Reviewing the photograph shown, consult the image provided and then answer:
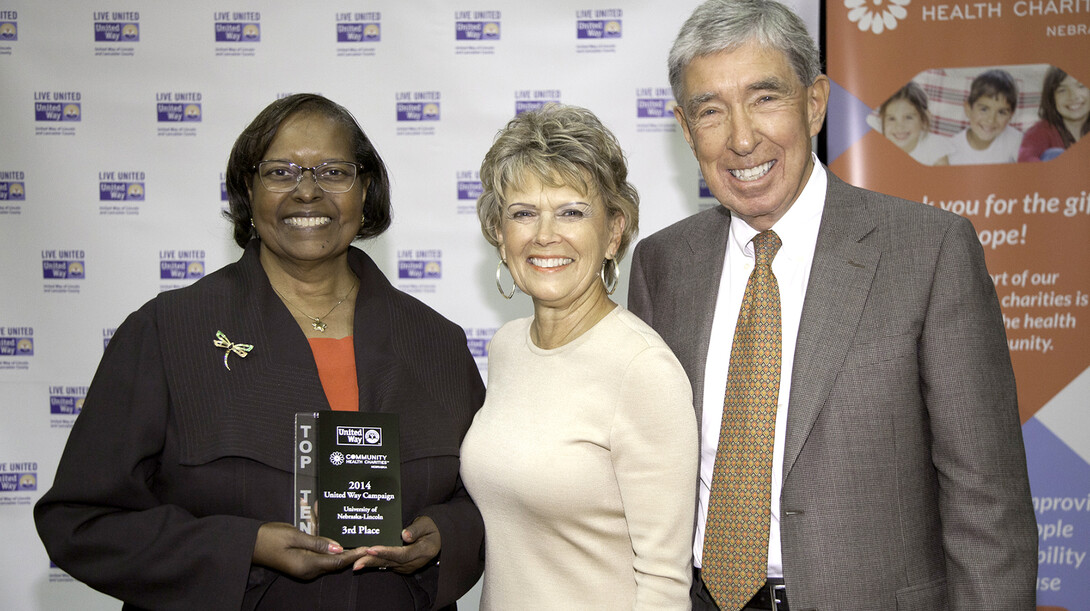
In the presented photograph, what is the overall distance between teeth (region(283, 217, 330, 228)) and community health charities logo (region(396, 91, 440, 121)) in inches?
74.5

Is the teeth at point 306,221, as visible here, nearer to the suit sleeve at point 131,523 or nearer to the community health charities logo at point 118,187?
the suit sleeve at point 131,523

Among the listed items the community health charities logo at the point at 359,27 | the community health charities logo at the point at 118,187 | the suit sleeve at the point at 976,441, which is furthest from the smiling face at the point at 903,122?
the community health charities logo at the point at 118,187

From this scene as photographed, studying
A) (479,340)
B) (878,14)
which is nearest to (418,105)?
(479,340)

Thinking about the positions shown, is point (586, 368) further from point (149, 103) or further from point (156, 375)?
point (149, 103)

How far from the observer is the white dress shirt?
1.87 m

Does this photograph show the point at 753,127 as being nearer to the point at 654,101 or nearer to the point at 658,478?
the point at 658,478

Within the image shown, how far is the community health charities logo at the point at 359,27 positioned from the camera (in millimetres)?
3920

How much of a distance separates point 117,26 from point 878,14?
139 inches

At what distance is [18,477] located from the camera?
4.00 meters

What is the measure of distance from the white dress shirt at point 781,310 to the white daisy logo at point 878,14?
195 centimetres

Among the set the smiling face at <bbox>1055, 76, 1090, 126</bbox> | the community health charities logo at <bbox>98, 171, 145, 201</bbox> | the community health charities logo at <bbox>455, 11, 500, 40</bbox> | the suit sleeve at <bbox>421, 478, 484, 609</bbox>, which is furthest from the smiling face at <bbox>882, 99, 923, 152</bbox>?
the community health charities logo at <bbox>98, 171, 145, 201</bbox>

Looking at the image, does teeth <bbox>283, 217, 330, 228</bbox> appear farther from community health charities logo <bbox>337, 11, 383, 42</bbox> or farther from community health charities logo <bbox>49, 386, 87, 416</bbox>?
community health charities logo <bbox>49, 386, 87, 416</bbox>

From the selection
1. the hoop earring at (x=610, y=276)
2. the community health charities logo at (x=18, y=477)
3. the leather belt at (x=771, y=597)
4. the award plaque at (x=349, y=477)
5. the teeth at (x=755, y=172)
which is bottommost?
the community health charities logo at (x=18, y=477)

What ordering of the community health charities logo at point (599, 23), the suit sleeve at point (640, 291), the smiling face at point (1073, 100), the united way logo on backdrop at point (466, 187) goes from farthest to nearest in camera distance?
the united way logo on backdrop at point (466, 187) → the community health charities logo at point (599, 23) → the smiling face at point (1073, 100) → the suit sleeve at point (640, 291)
